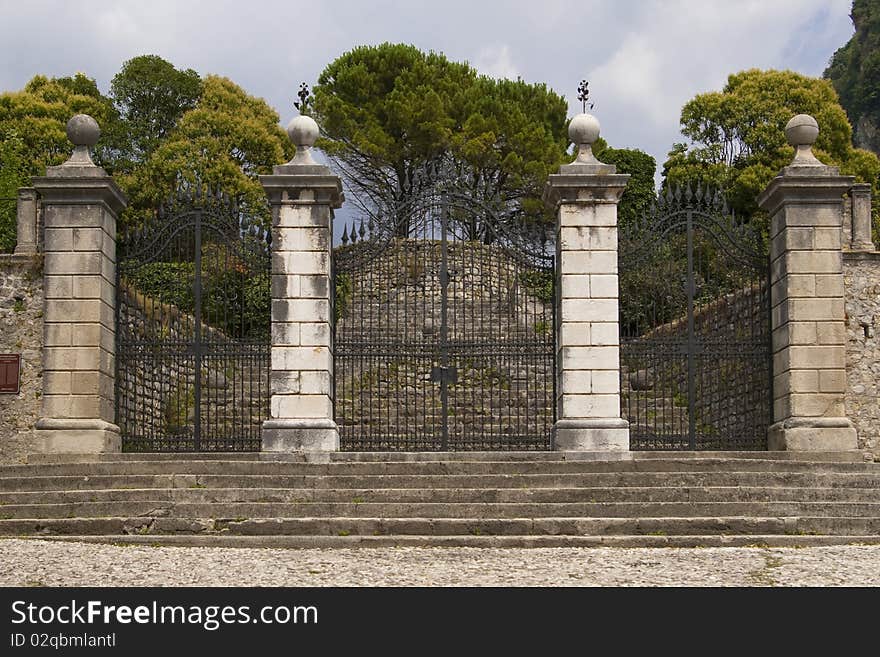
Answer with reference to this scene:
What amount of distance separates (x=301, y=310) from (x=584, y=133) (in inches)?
148

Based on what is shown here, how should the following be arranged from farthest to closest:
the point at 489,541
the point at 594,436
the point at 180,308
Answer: the point at 180,308
the point at 594,436
the point at 489,541

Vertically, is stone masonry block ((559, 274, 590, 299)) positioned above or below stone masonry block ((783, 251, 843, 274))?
below

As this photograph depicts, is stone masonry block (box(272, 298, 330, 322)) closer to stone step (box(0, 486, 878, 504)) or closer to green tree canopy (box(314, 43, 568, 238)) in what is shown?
stone step (box(0, 486, 878, 504))

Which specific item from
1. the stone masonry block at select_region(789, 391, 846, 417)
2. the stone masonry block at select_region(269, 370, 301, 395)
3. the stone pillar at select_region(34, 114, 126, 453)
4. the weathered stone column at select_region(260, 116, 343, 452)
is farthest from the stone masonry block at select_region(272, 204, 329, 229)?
the stone masonry block at select_region(789, 391, 846, 417)

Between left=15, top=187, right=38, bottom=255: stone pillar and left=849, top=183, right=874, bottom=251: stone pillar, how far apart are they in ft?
37.6

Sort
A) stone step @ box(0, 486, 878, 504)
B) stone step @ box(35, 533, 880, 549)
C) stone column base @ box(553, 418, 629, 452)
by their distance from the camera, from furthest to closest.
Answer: stone column base @ box(553, 418, 629, 452)
stone step @ box(0, 486, 878, 504)
stone step @ box(35, 533, 880, 549)

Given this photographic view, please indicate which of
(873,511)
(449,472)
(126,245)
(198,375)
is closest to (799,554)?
(873,511)

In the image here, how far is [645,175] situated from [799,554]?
21.0 metres

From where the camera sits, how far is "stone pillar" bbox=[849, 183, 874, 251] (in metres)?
16.5

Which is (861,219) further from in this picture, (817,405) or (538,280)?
(538,280)

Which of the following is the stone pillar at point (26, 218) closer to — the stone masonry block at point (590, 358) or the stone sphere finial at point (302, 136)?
the stone sphere finial at point (302, 136)

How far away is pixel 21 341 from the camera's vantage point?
15500 mm

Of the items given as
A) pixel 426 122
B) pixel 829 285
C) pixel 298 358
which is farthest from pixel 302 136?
pixel 426 122

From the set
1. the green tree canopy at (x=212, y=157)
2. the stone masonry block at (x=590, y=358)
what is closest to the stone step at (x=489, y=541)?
the stone masonry block at (x=590, y=358)
